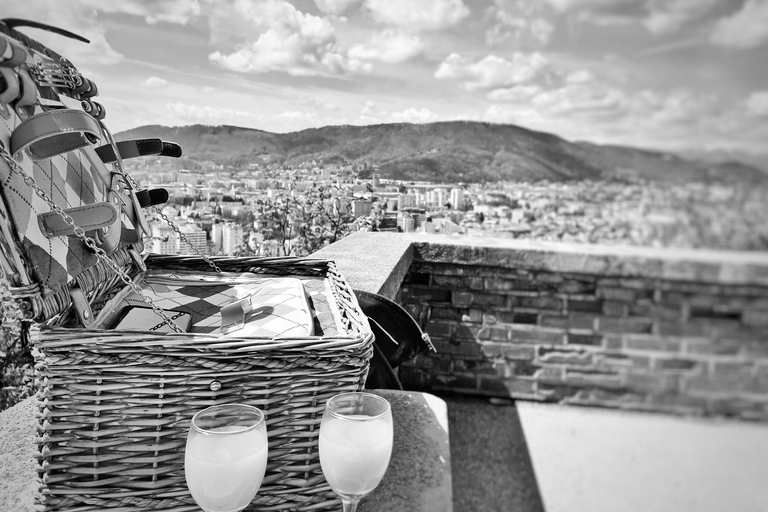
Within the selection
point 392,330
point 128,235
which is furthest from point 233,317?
point 392,330

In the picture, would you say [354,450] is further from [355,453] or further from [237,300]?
[237,300]

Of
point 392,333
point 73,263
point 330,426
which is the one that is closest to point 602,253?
point 392,333

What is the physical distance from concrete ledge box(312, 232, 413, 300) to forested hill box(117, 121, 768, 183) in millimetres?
415

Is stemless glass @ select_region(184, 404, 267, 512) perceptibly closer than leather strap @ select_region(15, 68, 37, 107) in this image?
Yes

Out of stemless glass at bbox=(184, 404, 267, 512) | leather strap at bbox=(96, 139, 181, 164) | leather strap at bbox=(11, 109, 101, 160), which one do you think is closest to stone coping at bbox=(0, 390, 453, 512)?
stemless glass at bbox=(184, 404, 267, 512)

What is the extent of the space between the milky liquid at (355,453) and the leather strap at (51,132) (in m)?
0.50

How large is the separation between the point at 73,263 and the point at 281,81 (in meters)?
Answer: 2.03

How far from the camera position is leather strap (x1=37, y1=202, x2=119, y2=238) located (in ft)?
1.96

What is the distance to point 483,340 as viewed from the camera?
2062mm

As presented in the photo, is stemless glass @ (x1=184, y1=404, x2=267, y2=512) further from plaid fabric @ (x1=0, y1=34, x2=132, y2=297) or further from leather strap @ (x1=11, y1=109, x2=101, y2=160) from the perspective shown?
leather strap @ (x1=11, y1=109, x2=101, y2=160)

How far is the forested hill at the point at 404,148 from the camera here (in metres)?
1.92

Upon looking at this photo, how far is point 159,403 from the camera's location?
537 millimetres

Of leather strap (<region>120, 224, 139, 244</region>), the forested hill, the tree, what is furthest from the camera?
the tree

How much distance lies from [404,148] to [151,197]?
1.53m
